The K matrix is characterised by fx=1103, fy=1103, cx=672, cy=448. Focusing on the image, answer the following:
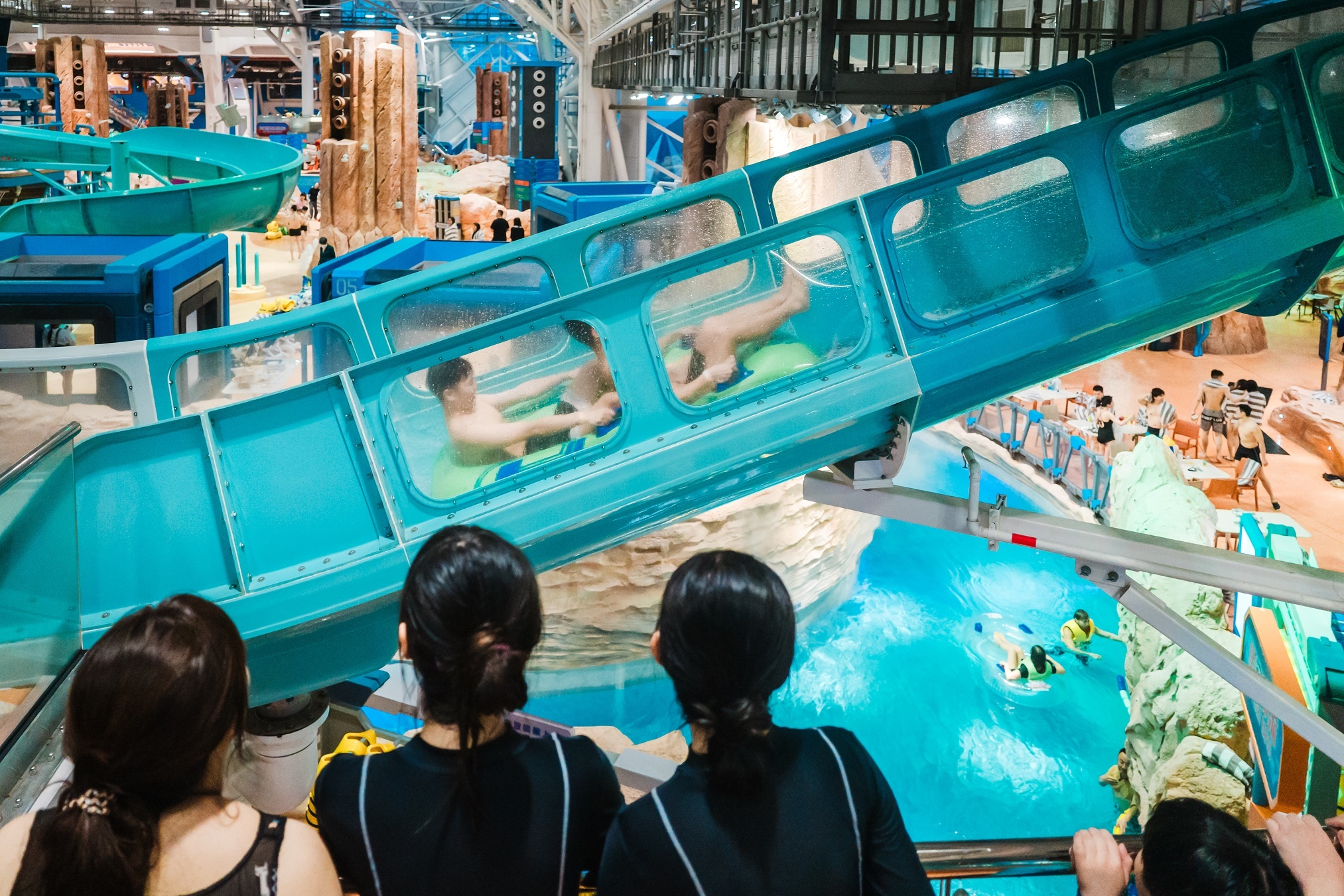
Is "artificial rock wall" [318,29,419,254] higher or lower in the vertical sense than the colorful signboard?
higher

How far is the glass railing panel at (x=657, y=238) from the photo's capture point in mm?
4289

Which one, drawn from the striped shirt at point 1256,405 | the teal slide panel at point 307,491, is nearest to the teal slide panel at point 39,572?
the teal slide panel at point 307,491

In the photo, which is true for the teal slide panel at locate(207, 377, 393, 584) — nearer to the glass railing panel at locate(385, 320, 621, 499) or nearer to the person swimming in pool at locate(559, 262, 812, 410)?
the glass railing panel at locate(385, 320, 621, 499)

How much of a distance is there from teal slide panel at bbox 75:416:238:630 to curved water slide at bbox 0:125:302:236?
293 inches

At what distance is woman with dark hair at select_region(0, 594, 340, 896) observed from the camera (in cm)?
129

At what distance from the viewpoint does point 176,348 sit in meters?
3.97

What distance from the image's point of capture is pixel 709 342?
344 cm

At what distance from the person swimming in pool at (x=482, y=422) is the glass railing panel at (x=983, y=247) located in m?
1.08

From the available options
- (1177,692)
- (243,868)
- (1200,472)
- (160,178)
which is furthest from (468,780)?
(160,178)

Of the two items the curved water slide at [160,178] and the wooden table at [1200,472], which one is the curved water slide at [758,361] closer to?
the curved water slide at [160,178]

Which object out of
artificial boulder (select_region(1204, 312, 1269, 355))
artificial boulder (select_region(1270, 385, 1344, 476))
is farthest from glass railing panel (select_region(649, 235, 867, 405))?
artificial boulder (select_region(1204, 312, 1269, 355))

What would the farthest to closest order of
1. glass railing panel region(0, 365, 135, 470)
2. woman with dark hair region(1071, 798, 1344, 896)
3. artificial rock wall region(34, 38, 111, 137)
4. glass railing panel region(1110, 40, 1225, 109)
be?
artificial rock wall region(34, 38, 111, 137) → glass railing panel region(1110, 40, 1225, 109) → glass railing panel region(0, 365, 135, 470) → woman with dark hair region(1071, 798, 1344, 896)

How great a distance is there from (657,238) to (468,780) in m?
3.26

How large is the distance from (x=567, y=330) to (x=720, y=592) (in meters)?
2.03
